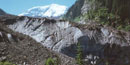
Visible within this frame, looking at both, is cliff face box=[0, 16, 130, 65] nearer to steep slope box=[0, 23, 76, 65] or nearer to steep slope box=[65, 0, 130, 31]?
steep slope box=[0, 23, 76, 65]

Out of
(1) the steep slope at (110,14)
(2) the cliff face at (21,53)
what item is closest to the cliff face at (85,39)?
(2) the cliff face at (21,53)

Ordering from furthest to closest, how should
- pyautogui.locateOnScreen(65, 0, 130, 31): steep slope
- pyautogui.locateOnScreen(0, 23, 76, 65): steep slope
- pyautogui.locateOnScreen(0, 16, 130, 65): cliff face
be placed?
pyautogui.locateOnScreen(65, 0, 130, 31): steep slope
pyautogui.locateOnScreen(0, 16, 130, 65): cliff face
pyautogui.locateOnScreen(0, 23, 76, 65): steep slope

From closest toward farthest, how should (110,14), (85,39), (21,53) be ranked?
(21,53) < (85,39) < (110,14)

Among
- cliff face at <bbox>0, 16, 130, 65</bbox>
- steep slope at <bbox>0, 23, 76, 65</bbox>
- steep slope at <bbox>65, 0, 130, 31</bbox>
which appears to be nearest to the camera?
steep slope at <bbox>0, 23, 76, 65</bbox>

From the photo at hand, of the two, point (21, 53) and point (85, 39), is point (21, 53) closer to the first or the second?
point (21, 53)

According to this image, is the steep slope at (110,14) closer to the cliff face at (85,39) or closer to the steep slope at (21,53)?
the cliff face at (85,39)

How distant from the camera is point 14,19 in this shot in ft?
36.7

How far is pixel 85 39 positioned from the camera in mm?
9570

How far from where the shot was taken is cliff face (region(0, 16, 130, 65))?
945 centimetres

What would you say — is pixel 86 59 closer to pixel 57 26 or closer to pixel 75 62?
pixel 75 62

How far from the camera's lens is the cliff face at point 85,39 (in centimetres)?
945

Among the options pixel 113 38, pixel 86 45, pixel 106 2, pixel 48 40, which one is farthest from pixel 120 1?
pixel 48 40

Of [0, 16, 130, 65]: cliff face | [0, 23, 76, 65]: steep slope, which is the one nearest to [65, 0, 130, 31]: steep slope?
[0, 16, 130, 65]: cliff face

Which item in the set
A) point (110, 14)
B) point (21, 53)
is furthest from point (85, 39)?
point (110, 14)
